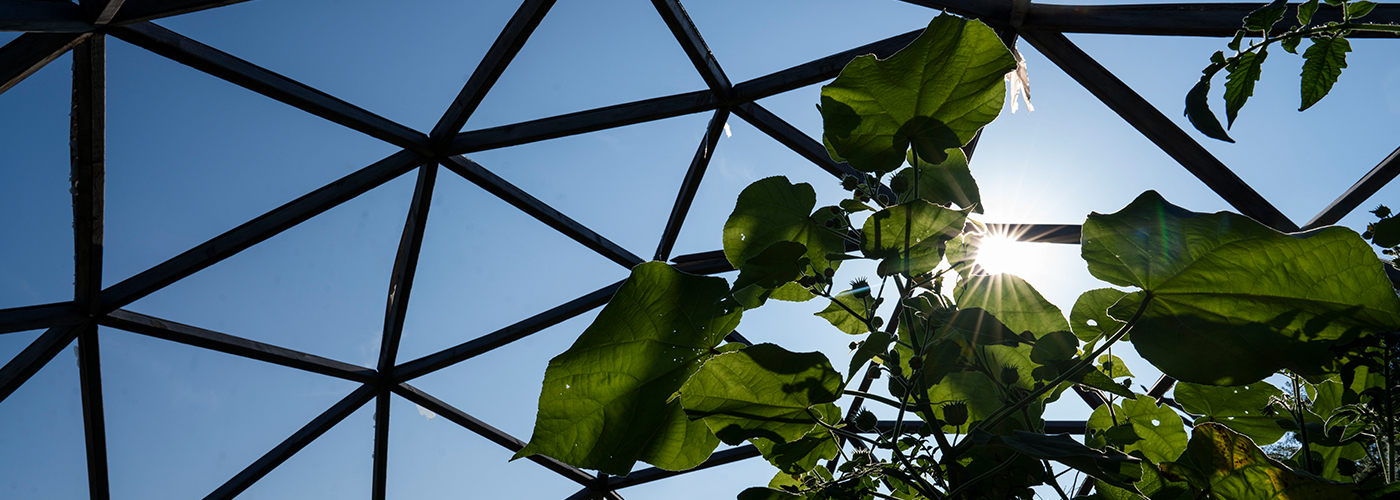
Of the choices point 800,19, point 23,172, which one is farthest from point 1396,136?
point 23,172

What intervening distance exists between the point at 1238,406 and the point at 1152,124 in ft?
10.0

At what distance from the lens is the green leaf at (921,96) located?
0.81 metres

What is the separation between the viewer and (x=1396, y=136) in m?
3.53

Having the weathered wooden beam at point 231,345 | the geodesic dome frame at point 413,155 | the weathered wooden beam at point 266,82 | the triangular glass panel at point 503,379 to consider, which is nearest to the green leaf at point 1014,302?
the geodesic dome frame at point 413,155

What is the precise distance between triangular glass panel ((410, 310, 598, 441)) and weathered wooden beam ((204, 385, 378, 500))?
568 mm

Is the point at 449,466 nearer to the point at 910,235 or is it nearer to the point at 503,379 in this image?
the point at 503,379

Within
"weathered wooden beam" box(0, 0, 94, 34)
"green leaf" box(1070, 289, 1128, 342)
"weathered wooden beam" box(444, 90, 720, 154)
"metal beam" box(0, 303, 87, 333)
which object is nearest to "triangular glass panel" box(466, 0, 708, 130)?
"weathered wooden beam" box(444, 90, 720, 154)

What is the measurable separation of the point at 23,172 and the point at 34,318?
1206 mm

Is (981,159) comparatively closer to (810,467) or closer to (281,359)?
(810,467)

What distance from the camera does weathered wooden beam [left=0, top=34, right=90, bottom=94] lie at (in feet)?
9.91

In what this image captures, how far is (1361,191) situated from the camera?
374cm

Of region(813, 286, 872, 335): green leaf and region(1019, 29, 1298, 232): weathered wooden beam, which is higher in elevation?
region(1019, 29, 1298, 232): weathered wooden beam

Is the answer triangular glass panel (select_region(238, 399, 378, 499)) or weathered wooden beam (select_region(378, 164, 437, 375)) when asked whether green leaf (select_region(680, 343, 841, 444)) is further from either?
triangular glass panel (select_region(238, 399, 378, 499))

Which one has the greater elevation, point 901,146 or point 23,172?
point 23,172
